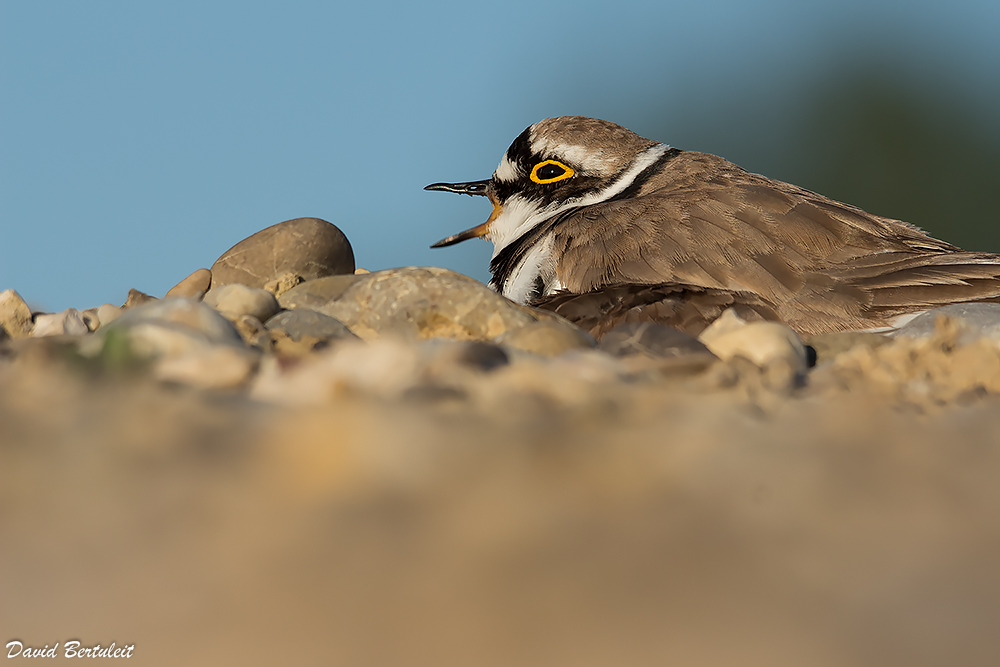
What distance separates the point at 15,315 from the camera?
253 cm

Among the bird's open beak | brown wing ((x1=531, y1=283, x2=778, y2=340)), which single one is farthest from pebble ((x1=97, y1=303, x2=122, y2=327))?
the bird's open beak

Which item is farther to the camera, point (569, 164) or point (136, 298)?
point (569, 164)

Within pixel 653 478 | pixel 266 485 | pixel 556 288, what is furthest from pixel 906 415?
pixel 556 288

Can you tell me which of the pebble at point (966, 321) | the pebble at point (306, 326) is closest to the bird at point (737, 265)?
the pebble at point (966, 321)

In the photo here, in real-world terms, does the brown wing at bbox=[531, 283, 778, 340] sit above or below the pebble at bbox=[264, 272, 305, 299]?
below

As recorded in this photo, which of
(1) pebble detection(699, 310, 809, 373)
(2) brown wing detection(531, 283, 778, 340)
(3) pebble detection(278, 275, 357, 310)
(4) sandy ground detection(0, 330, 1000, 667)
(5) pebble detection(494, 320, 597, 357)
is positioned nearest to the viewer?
(4) sandy ground detection(0, 330, 1000, 667)

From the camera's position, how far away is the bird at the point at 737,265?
2.93 metres

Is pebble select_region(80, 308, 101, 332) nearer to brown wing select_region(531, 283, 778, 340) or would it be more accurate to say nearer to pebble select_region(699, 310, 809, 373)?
brown wing select_region(531, 283, 778, 340)

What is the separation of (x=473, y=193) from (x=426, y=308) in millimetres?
2441

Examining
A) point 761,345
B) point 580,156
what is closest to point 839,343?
point 761,345

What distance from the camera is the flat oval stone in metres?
3.30

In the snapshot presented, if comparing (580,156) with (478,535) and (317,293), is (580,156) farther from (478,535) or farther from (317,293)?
(478,535)

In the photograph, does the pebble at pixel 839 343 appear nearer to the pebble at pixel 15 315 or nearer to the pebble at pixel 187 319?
the pebble at pixel 187 319

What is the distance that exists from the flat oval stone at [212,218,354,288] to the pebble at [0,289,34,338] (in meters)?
0.85
